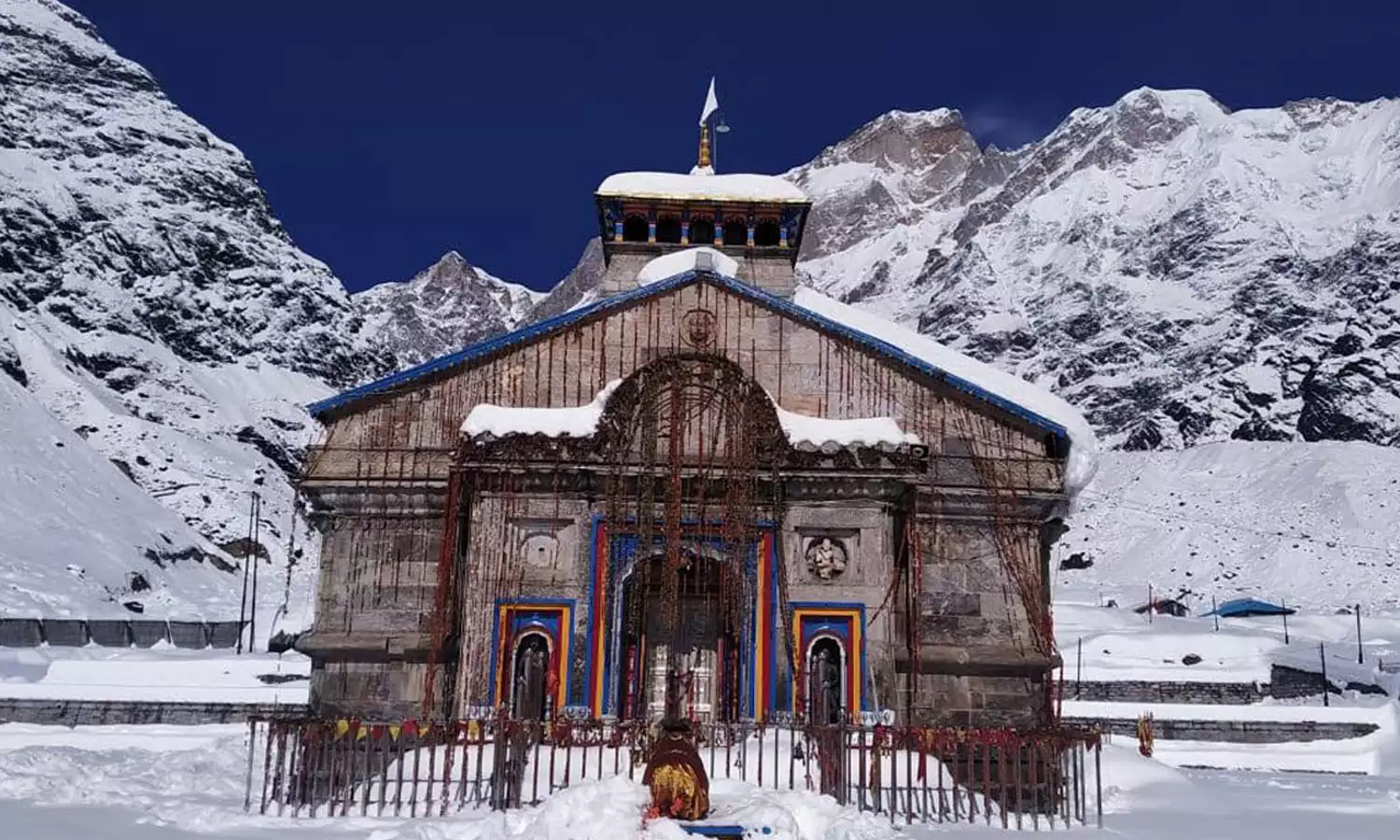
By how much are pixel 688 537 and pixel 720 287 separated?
17.2 ft

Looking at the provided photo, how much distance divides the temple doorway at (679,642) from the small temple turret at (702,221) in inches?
455

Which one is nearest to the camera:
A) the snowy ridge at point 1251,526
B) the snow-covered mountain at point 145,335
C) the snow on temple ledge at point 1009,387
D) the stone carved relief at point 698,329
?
the snow on temple ledge at point 1009,387

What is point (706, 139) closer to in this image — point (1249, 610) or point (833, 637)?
point (833, 637)

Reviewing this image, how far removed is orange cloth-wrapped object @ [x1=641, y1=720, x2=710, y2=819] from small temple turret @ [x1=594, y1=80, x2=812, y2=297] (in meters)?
21.6

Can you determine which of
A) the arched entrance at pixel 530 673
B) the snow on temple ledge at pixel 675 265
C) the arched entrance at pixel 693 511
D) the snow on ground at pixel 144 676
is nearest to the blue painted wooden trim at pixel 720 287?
the arched entrance at pixel 693 511

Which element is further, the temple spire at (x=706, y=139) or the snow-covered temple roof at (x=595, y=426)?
the temple spire at (x=706, y=139)

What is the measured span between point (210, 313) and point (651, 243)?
445ft

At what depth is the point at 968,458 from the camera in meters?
25.0

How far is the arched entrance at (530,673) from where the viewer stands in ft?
78.3

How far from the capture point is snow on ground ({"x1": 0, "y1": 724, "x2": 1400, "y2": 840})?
1418 centimetres

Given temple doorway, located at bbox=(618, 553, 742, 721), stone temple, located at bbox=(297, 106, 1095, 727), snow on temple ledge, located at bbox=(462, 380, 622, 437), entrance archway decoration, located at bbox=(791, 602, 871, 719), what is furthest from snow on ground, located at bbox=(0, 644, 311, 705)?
entrance archway decoration, located at bbox=(791, 602, 871, 719)

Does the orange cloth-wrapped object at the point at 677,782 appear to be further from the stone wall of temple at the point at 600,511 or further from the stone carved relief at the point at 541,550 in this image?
the stone carved relief at the point at 541,550

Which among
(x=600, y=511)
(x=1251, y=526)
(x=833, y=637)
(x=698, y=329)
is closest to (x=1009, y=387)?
(x=698, y=329)

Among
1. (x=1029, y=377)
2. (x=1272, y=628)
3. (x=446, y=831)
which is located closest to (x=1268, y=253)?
(x=1029, y=377)
